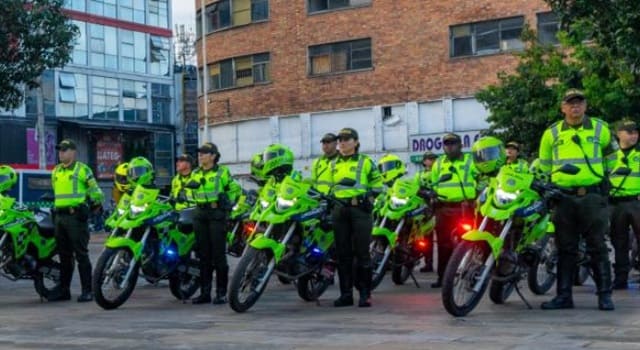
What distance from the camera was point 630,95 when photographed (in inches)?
1040

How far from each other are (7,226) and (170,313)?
277 cm

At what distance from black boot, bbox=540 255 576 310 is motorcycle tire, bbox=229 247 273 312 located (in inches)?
105

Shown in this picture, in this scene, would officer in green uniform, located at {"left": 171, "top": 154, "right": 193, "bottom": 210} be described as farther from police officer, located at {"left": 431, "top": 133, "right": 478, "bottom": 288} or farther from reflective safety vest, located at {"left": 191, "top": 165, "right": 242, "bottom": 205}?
police officer, located at {"left": 431, "top": 133, "right": 478, "bottom": 288}

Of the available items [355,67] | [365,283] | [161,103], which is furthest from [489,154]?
[161,103]

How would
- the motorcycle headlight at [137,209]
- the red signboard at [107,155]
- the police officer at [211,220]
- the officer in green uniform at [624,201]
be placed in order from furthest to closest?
the red signboard at [107,155]
the officer in green uniform at [624,201]
the police officer at [211,220]
the motorcycle headlight at [137,209]

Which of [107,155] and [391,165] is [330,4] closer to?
[107,155]

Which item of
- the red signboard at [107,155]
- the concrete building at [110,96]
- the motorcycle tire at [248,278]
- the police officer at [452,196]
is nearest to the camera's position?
the motorcycle tire at [248,278]

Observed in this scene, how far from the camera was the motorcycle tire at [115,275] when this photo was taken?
11750 mm

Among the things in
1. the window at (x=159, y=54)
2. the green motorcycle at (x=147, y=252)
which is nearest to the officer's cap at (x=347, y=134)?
the green motorcycle at (x=147, y=252)

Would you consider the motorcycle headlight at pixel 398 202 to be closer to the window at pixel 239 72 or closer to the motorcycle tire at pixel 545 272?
the motorcycle tire at pixel 545 272

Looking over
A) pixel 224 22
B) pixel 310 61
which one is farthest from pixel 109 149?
pixel 310 61

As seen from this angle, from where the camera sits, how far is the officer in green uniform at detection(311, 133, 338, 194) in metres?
11.9

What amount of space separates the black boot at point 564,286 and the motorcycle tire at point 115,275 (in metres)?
4.24

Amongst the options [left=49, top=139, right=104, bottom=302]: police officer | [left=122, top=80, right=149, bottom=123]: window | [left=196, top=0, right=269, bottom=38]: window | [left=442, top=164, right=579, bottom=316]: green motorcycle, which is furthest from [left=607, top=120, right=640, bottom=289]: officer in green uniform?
[left=122, top=80, right=149, bottom=123]: window
